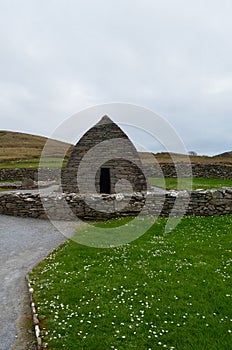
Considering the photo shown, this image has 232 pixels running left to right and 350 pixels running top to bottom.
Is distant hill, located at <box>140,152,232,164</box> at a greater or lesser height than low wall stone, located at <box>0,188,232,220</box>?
greater

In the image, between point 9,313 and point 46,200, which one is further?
point 46,200

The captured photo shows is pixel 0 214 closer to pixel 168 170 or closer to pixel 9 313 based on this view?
pixel 9 313

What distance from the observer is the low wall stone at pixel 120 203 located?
15.4m

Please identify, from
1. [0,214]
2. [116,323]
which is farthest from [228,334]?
[0,214]

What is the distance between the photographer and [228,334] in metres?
5.35

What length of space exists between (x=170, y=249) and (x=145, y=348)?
193 inches

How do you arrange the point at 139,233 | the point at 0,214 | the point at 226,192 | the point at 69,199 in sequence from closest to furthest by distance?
the point at 139,233
the point at 226,192
the point at 69,199
the point at 0,214

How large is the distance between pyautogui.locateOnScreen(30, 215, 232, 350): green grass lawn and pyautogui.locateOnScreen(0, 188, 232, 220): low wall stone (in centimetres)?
506

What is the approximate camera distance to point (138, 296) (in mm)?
6656

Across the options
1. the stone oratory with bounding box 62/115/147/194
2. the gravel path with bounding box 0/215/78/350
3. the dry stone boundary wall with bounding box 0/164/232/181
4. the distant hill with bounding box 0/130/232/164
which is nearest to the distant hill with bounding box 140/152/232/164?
the distant hill with bounding box 0/130/232/164

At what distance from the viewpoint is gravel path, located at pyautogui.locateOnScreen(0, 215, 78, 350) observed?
19.5ft

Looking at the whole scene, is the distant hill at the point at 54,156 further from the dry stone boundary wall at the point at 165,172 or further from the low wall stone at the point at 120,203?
the low wall stone at the point at 120,203

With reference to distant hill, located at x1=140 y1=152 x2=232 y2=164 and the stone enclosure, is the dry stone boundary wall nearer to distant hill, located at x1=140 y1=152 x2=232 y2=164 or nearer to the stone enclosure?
distant hill, located at x1=140 y1=152 x2=232 y2=164

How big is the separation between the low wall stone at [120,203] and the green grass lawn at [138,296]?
16.6 feet
